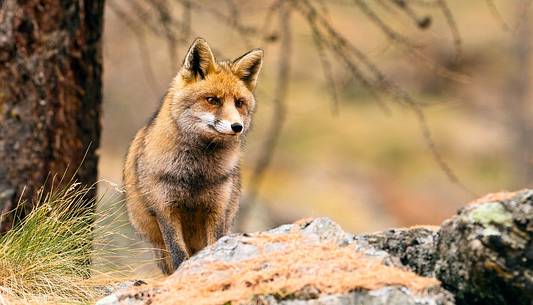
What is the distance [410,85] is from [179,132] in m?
23.1

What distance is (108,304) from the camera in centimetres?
489

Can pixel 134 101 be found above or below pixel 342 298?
above

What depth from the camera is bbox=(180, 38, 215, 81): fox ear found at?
6426 millimetres

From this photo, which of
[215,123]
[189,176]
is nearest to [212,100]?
[215,123]

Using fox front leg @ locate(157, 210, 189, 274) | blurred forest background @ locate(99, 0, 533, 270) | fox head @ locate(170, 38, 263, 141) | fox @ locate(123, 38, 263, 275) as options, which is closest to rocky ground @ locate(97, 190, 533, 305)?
fox front leg @ locate(157, 210, 189, 274)

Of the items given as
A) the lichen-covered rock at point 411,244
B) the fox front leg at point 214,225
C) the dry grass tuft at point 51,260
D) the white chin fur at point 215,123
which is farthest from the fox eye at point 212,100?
the lichen-covered rock at point 411,244

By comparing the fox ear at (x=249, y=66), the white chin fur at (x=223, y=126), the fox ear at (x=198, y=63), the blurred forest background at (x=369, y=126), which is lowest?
the white chin fur at (x=223, y=126)

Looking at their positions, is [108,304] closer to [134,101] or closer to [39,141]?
[39,141]

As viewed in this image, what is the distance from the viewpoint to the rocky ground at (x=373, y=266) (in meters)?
4.38

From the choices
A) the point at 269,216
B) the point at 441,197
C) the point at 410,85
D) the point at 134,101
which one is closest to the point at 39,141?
the point at 269,216

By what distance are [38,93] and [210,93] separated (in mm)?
A: 1871

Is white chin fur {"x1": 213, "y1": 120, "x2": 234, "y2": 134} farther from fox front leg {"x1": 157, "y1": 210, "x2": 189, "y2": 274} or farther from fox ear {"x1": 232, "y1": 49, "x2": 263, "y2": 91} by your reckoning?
fox front leg {"x1": 157, "y1": 210, "x2": 189, "y2": 274}

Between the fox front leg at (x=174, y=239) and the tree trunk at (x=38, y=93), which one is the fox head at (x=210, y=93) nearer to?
the fox front leg at (x=174, y=239)

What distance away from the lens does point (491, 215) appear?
14.5 feet
